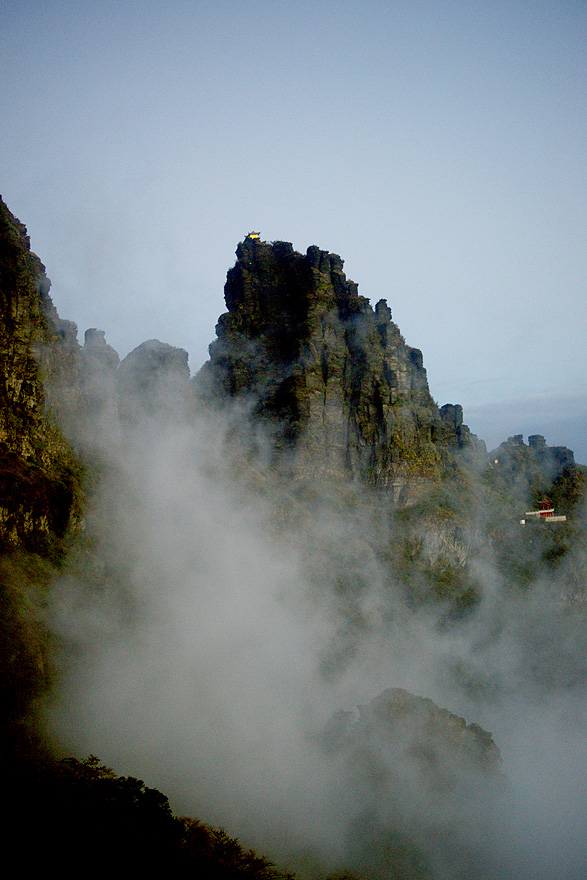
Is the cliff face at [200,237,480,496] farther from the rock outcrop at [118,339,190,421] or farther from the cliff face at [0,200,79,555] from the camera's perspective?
the cliff face at [0,200,79,555]

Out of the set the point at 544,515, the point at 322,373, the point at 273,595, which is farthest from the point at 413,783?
the point at 544,515

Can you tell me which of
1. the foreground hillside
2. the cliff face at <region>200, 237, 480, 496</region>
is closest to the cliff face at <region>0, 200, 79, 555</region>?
the foreground hillside

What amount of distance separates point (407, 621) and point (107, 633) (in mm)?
40406

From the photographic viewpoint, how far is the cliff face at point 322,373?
251 ft

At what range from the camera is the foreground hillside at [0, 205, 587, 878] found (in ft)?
103

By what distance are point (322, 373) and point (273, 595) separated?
34.4 m

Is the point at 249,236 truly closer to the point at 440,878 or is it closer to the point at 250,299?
the point at 250,299

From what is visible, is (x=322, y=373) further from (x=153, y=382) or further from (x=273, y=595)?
(x=273, y=595)

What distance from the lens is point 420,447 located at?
3123 inches

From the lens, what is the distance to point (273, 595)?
59.9m

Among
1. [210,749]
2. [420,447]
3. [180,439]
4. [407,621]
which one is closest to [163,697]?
[210,749]

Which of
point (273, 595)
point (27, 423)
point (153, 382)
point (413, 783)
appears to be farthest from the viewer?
point (153, 382)

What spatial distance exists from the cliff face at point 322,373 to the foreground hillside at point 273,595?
363 millimetres

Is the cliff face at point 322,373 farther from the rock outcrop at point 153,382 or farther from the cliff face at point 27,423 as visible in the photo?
the cliff face at point 27,423
